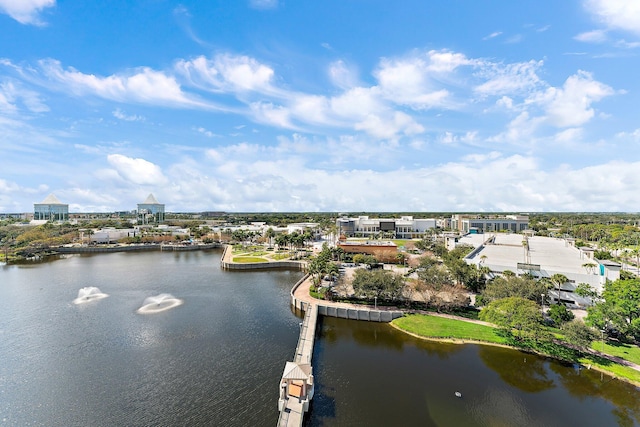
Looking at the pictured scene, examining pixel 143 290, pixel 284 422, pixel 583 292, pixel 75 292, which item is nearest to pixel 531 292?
pixel 583 292

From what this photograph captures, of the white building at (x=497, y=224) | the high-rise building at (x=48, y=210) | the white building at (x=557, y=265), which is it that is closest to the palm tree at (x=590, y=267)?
the white building at (x=557, y=265)

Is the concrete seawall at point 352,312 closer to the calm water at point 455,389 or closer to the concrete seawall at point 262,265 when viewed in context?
the calm water at point 455,389

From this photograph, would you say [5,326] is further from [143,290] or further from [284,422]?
[284,422]

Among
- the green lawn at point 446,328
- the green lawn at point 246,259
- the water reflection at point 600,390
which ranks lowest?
the water reflection at point 600,390

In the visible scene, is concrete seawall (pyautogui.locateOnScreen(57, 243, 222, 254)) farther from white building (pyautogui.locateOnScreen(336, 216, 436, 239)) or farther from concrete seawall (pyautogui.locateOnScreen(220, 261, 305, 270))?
white building (pyautogui.locateOnScreen(336, 216, 436, 239))

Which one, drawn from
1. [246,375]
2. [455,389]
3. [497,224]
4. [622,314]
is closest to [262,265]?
[246,375]
